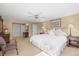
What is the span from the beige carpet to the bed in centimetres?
8

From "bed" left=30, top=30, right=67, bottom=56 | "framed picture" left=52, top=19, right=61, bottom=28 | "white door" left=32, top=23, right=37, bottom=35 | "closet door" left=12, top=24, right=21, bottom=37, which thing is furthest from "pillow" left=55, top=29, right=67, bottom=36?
"closet door" left=12, top=24, right=21, bottom=37

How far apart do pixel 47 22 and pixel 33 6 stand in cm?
44

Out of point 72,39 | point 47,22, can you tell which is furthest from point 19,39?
point 72,39

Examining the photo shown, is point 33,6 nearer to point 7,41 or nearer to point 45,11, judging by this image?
point 45,11

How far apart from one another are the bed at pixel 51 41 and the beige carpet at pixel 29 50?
8 cm

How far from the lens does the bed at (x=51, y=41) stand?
1.75 meters

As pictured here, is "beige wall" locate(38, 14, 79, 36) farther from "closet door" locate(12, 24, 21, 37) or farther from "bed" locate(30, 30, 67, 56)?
"closet door" locate(12, 24, 21, 37)

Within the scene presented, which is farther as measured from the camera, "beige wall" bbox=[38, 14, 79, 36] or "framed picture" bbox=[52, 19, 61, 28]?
"framed picture" bbox=[52, 19, 61, 28]

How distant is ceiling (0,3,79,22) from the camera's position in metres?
1.71

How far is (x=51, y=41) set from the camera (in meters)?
1.81

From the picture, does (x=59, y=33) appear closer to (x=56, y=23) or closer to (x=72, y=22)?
(x=56, y=23)

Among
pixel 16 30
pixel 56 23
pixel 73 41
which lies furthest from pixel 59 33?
pixel 16 30

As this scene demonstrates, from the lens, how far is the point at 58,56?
5.80 feet

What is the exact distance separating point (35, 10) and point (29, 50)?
823 mm
